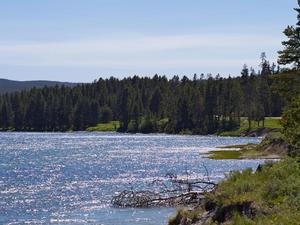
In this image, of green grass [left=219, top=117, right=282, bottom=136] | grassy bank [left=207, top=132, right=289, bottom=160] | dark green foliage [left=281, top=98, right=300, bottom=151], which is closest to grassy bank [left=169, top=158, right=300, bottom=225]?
dark green foliage [left=281, top=98, right=300, bottom=151]

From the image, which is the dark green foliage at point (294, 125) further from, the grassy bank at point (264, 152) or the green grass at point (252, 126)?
the green grass at point (252, 126)

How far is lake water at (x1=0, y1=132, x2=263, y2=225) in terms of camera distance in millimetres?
43031

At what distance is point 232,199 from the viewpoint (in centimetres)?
2844

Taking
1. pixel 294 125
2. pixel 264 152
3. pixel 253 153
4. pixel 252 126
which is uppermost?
pixel 294 125

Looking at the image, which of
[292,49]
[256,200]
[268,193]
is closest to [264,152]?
[292,49]

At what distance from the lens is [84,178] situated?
71125mm

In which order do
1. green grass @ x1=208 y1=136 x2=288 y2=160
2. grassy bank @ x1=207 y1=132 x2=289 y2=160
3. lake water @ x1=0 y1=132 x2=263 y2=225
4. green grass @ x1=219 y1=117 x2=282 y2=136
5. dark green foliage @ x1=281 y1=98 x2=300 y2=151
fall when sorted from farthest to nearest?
green grass @ x1=219 y1=117 x2=282 y2=136
green grass @ x1=208 y1=136 x2=288 y2=160
grassy bank @ x1=207 y1=132 x2=289 y2=160
lake water @ x1=0 y1=132 x2=263 y2=225
dark green foliage @ x1=281 y1=98 x2=300 y2=151

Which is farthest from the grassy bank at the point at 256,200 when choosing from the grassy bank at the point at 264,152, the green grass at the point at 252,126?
the green grass at the point at 252,126

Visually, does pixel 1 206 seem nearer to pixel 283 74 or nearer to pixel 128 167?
pixel 283 74

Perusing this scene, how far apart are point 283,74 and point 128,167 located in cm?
3675

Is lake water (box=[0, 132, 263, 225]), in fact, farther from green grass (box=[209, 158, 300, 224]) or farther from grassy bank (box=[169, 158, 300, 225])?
green grass (box=[209, 158, 300, 224])

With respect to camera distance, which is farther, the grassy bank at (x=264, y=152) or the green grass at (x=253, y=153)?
the green grass at (x=253, y=153)

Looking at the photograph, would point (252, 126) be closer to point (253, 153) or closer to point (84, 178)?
point (253, 153)

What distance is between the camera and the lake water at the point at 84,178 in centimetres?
4303
